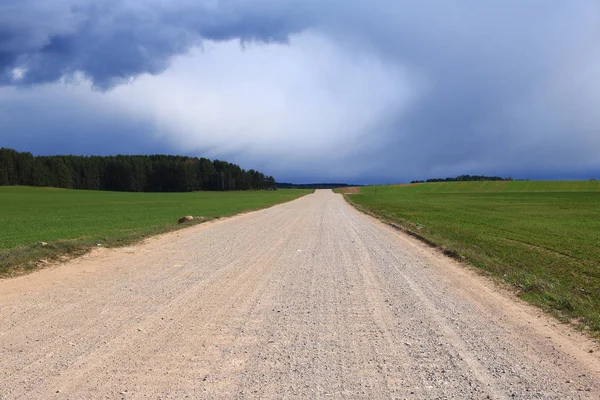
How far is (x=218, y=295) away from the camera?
26.6ft

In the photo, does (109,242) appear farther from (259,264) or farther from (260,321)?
(260,321)

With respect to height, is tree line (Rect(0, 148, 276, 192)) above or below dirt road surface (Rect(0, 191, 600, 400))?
above

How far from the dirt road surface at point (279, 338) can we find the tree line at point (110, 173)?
148 metres

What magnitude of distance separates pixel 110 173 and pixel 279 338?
174441 millimetres

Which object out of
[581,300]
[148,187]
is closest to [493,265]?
[581,300]

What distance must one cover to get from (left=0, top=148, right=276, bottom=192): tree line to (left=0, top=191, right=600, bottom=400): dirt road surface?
486 feet

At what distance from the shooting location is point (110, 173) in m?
164

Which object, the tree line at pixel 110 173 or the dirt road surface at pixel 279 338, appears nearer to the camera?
the dirt road surface at pixel 279 338

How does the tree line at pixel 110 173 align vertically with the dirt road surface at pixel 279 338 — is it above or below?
above

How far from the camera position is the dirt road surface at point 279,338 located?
167 inches

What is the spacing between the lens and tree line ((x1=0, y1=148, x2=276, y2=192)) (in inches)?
5305

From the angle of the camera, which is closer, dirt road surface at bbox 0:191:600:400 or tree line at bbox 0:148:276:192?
dirt road surface at bbox 0:191:600:400

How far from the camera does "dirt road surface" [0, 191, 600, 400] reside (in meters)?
4.25

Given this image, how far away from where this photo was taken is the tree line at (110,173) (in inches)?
5305
